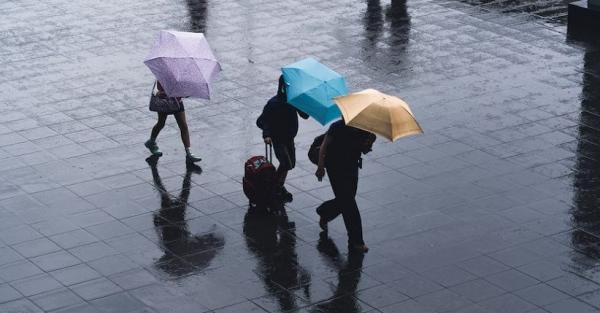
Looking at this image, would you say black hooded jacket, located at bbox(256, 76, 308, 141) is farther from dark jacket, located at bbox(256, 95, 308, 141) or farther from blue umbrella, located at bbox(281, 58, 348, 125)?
blue umbrella, located at bbox(281, 58, 348, 125)

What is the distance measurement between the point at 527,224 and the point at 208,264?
3367 mm

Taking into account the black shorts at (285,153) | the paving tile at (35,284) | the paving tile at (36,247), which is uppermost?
the black shorts at (285,153)

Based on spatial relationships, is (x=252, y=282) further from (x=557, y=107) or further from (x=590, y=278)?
(x=557, y=107)

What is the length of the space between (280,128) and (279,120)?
9cm

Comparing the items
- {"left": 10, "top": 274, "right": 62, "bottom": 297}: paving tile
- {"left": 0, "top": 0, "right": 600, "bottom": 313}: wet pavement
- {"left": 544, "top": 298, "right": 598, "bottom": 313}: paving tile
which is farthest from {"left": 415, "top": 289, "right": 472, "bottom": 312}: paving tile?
{"left": 10, "top": 274, "right": 62, "bottom": 297}: paving tile

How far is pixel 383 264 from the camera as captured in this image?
12086mm

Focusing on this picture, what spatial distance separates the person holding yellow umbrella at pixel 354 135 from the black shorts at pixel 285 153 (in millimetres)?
1071

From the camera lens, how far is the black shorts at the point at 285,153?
13.4 meters

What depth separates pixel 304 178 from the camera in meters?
14.4

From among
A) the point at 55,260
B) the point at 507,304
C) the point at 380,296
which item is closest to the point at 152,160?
the point at 55,260

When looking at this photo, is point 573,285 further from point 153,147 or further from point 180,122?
point 153,147

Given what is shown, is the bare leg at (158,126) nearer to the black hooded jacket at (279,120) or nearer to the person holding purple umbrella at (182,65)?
the person holding purple umbrella at (182,65)

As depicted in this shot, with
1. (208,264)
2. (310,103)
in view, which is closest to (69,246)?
(208,264)

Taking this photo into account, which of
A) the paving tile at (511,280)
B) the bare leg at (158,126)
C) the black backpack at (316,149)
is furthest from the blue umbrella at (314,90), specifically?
the bare leg at (158,126)
